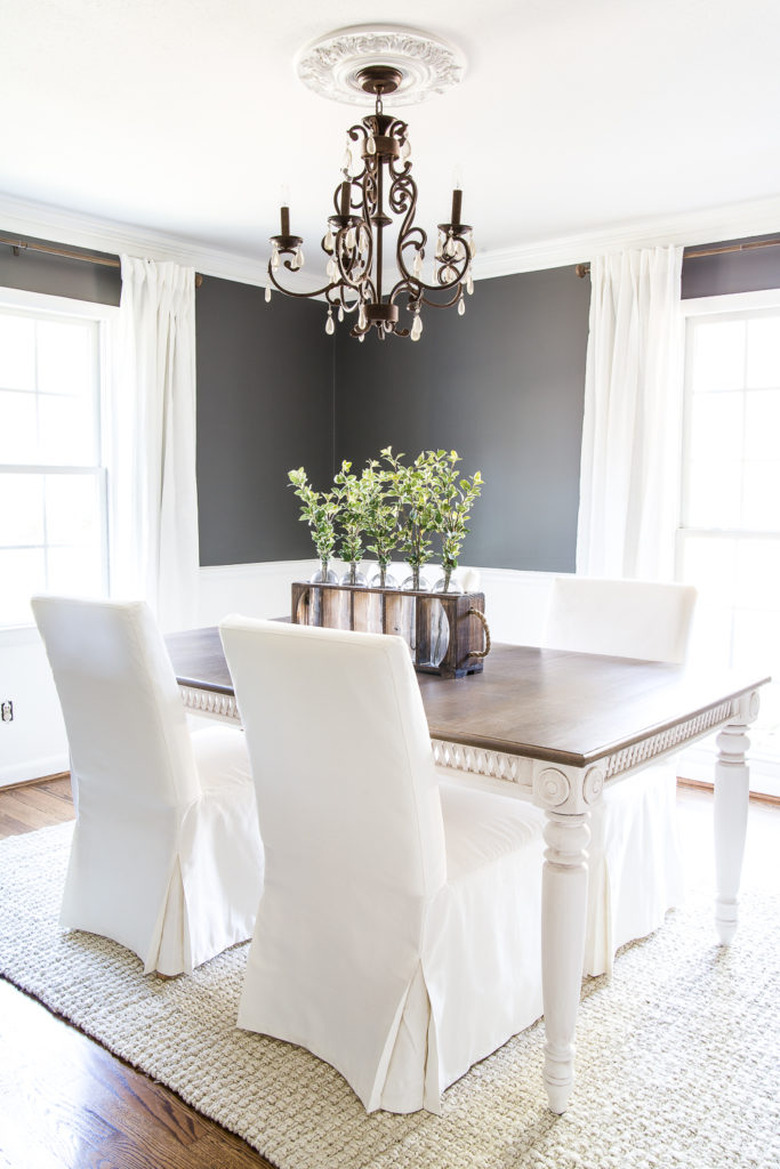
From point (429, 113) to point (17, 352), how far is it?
2.20 m

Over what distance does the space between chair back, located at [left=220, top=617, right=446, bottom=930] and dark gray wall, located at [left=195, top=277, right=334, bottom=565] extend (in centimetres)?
300

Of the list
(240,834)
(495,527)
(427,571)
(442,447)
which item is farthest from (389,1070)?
(442,447)

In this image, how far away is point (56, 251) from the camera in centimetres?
411

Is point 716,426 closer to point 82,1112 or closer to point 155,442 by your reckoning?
point 155,442

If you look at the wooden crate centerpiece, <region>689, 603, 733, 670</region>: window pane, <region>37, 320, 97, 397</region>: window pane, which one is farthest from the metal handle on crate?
<region>37, 320, 97, 397</region>: window pane

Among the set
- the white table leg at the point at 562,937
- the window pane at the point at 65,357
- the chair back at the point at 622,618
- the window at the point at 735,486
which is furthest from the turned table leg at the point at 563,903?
the window pane at the point at 65,357

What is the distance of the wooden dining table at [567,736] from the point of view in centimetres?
187

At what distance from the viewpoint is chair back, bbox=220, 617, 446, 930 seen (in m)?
1.80

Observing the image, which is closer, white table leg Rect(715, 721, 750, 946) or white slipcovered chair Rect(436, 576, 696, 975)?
white slipcovered chair Rect(436, 576, 696, 975)

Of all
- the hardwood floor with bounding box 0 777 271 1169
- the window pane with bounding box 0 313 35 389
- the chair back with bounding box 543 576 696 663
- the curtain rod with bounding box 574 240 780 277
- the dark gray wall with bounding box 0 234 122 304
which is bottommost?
the hardwood floor with bounding box 0 777 271 1169

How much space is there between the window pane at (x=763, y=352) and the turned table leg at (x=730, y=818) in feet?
6.93

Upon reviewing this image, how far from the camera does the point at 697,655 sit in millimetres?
4367

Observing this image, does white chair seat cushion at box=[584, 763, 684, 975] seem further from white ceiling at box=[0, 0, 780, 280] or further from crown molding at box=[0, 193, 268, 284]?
crown molding at box=[0, 193, 268, 284]

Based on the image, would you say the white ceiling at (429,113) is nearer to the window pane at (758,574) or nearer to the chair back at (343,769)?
the window pane at (758,574)
